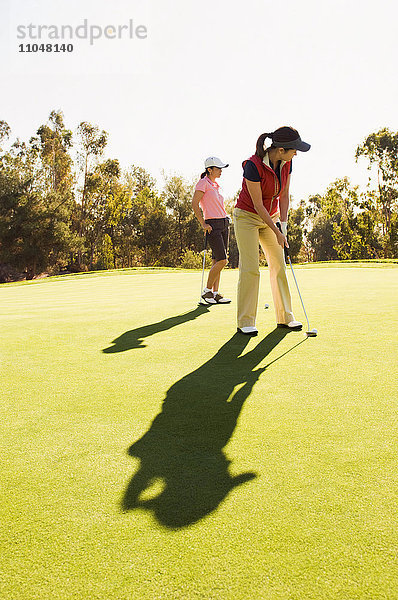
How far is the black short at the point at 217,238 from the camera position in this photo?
27.2ft

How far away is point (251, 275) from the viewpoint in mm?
5438

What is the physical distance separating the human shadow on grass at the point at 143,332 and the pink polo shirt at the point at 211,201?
2.11 m

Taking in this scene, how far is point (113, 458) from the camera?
7.41ft

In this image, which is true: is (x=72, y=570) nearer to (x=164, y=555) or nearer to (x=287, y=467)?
(x=164, y=555)

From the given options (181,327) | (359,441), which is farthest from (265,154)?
(359,441)

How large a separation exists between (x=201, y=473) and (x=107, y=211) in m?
50.2

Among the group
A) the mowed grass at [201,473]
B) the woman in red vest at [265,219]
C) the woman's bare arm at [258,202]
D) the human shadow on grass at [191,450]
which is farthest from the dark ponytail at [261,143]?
the human shadow on grass at [191,450]

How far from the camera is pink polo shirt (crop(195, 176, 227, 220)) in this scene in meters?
8.26

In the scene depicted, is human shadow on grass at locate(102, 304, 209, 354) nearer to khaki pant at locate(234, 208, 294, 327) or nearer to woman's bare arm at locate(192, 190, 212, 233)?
khaki pant at locate(234, 208, 294, 327)

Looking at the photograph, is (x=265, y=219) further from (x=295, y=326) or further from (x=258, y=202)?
(x=295, y=326)

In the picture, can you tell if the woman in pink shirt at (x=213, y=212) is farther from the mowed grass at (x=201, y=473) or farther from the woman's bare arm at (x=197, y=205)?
the mowed grass at (x=201, y=473)

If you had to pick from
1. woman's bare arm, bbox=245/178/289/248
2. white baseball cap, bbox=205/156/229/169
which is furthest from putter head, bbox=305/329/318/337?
white baseball cap, bbox=205/156/229/169

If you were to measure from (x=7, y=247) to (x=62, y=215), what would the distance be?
549 cm

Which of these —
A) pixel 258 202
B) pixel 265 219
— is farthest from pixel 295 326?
pixel 258 202
